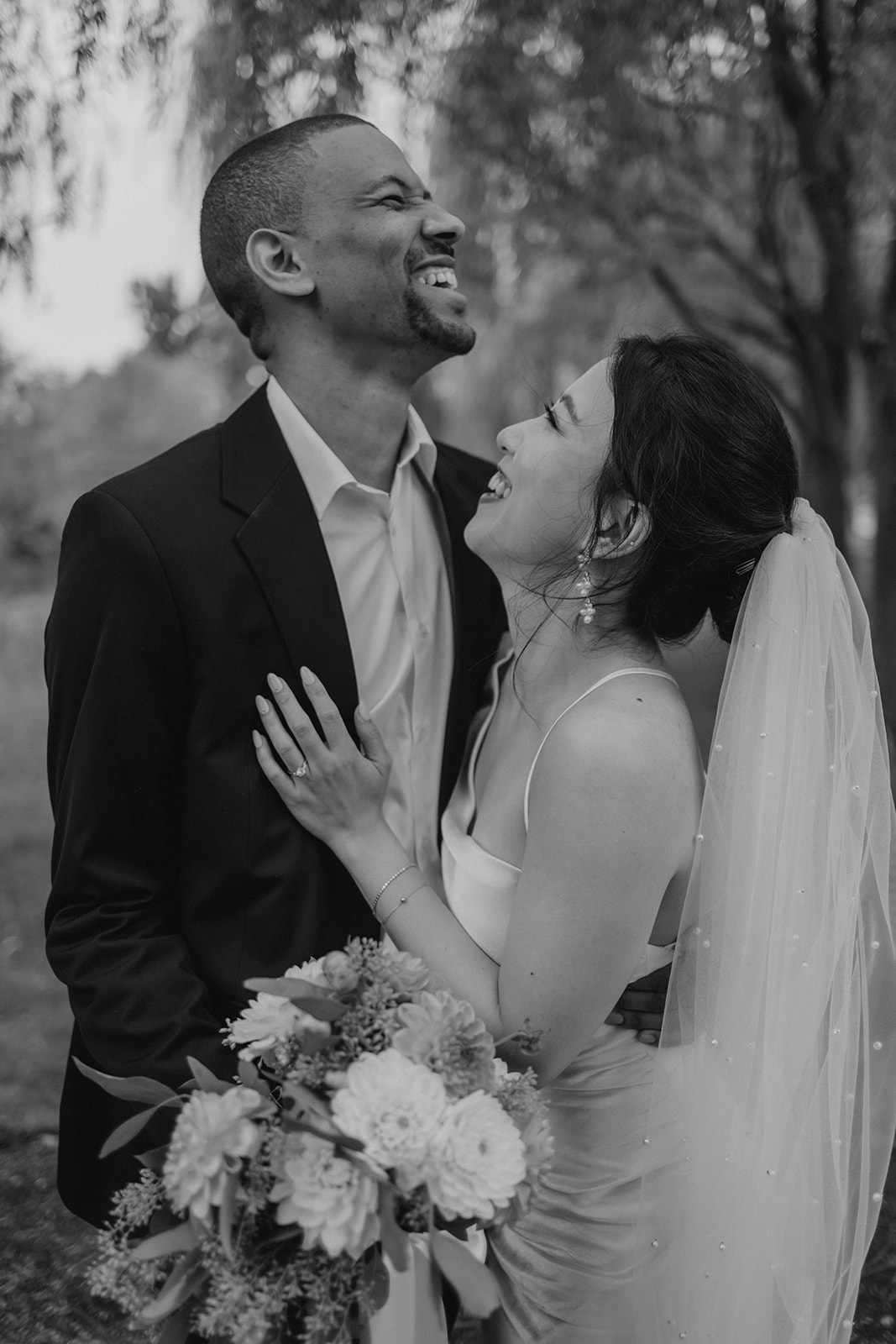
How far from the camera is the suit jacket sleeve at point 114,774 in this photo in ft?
7.07

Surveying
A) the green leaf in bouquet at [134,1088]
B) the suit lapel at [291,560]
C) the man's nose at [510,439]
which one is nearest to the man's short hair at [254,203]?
the suit lapel at [291,560]

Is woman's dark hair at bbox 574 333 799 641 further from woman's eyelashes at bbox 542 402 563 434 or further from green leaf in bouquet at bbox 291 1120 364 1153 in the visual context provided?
green leaf in bouquet at bbox 291 1120 364 1153

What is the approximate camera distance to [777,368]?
27.5ft

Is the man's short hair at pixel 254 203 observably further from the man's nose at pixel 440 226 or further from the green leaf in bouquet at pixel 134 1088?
the green leaf in bouquet at pixel 134 1088

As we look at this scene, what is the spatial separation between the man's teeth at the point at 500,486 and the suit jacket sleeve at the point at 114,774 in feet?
2.13

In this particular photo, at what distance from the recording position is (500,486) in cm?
242

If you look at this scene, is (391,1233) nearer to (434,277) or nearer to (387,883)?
(387,883)

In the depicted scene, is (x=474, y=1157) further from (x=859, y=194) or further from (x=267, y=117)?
(x=859, y=194)

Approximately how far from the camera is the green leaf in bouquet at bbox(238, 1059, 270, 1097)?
5.68 ft

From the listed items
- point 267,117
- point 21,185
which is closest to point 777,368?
point 267,117

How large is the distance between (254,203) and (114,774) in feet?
4.25

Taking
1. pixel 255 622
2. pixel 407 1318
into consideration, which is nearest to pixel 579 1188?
pixel 407 1318

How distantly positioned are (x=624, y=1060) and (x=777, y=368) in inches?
271

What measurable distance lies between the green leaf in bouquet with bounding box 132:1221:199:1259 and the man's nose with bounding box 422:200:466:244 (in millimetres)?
1921
